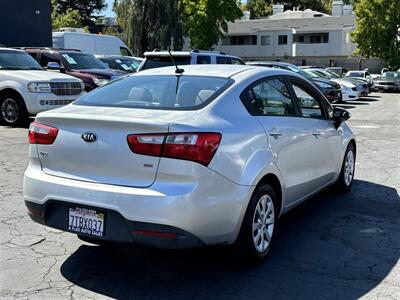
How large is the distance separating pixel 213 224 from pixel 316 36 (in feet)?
181

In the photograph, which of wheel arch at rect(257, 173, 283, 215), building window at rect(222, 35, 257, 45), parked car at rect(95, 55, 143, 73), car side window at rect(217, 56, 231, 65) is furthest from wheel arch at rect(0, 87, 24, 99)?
building window at rect(222, 35, 257, 45)

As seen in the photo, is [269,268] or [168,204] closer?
[168,204]

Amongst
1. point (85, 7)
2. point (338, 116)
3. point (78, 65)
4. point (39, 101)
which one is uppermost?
point (85, 7)

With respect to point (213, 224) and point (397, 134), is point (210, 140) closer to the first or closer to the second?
point (213, 224)

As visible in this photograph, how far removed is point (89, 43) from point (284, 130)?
1951cm

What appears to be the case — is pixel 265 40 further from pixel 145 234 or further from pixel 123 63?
pixel 145 234

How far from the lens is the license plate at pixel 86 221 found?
3.88 metres

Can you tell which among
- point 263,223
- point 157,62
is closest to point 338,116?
point 263,223

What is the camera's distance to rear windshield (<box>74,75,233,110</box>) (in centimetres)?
428

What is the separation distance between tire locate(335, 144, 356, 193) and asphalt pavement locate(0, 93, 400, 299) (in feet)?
1.50

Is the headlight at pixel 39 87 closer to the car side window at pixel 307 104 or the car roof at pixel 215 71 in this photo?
the car roof at pixel 215 71

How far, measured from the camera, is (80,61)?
50.7 ft

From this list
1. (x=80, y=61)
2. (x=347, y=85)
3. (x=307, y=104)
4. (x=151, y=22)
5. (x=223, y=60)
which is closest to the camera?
(x=307, y=104)

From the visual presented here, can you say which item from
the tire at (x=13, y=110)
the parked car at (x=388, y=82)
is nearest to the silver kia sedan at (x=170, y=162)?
the tire at (x=13, y=110)
